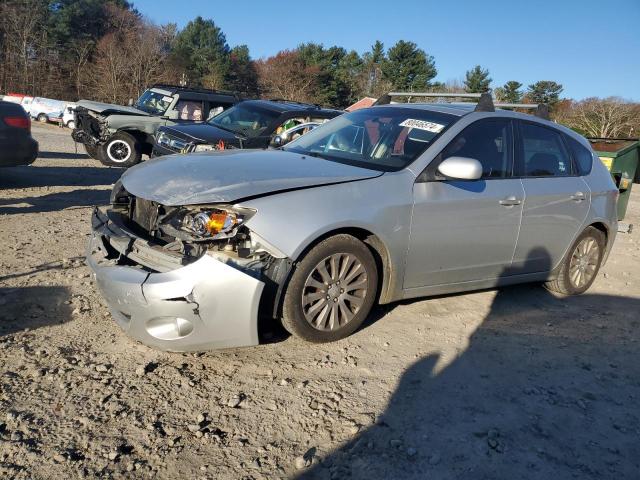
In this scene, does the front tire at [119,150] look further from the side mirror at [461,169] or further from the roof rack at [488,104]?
the side mirror at [461,169]

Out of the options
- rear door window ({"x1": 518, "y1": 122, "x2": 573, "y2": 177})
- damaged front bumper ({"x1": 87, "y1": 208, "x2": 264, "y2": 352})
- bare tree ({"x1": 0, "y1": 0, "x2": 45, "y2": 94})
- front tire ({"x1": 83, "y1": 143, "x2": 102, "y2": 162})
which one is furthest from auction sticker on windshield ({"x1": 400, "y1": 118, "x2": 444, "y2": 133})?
bare tree ({"x1": 0, "y1": 0, "x2": 45, "y2": 94})

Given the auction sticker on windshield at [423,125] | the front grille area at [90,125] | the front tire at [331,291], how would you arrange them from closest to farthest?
the front tire at [331,291] → the auction sticker on windshield at [423,125] → the front grille area at [90,125]

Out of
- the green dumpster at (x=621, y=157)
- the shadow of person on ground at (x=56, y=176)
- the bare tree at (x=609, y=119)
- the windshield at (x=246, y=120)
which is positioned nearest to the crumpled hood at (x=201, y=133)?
the windshield at (x=246, y=120)

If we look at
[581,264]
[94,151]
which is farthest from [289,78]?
[581,264]

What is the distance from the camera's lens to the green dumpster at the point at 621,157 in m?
10.2

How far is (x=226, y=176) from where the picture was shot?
366cm

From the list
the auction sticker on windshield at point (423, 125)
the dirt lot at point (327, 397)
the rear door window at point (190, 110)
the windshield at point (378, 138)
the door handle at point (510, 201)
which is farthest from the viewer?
the rear door window at point (190, 110)

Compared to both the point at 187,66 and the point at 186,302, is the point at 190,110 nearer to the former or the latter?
the point at 186,302

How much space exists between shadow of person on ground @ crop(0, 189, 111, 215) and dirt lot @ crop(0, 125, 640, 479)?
273 centimetres

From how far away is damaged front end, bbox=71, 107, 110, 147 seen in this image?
496 inches

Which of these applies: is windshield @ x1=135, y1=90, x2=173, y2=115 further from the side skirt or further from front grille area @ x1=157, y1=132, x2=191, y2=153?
the side skirt

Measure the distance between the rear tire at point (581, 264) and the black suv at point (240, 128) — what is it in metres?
Answer: 4.65

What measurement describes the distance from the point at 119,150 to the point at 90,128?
2.84 feet

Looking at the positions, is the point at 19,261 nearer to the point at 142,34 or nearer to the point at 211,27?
the point at 142,34
